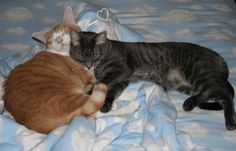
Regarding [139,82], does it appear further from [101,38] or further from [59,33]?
[59,33]

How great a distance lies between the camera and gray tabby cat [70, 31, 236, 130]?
1.65 m

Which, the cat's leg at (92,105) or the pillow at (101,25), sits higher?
the pillow at (101,25)

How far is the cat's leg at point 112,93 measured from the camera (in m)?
1.57

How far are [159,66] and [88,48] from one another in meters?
0.39

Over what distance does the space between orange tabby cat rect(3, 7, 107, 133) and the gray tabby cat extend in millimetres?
145

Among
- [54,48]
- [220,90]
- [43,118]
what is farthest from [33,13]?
[220,90]

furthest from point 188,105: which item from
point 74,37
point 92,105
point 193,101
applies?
point 74,37

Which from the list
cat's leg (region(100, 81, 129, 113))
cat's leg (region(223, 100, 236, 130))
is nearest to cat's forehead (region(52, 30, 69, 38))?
cat's leg (region(100, 81, 129, 113))

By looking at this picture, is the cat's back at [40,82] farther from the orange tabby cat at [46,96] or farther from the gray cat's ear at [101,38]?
the gray cat's ear at [101,38]

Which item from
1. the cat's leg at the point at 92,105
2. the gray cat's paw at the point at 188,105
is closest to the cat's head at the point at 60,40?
the cat's leg at the point at 92,105

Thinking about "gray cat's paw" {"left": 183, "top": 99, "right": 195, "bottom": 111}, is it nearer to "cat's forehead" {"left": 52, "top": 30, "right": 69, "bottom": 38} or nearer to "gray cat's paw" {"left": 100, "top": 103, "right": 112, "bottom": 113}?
"gray cat's paw" {"left": 100, "top": 103, "right": 112, "bottom": 113}

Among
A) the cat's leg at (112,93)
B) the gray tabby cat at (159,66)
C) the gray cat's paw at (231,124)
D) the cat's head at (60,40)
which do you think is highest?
the cat's head at (60,40)

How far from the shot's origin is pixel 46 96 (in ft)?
4.71

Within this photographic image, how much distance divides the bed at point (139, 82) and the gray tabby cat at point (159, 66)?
6 cm
